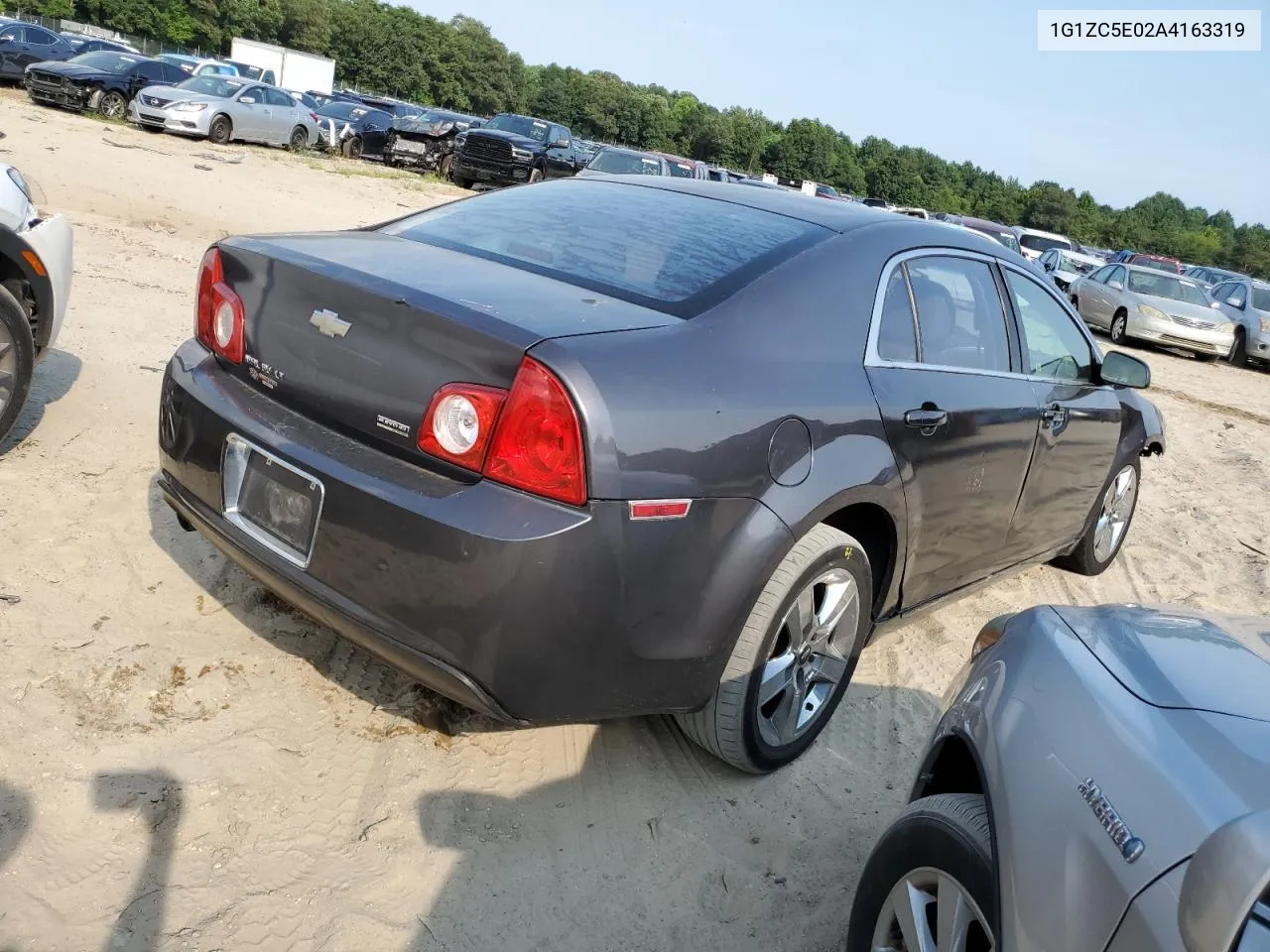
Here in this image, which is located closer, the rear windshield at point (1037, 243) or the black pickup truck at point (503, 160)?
the black pickup truck at point (503, 160)

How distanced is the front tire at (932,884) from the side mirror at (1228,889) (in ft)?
1.29

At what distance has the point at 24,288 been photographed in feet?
14.9

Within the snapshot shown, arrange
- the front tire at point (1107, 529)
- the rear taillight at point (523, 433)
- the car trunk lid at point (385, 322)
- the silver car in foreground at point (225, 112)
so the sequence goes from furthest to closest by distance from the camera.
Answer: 1. the silver car in foreground at point (225, 112)
2. the front tire at point (1107, 529)
3. the car trunk lid at point (385, 322)
4. the rear taillight at point (523, 433)

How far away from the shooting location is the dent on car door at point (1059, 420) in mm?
4262

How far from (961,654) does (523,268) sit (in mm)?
2620

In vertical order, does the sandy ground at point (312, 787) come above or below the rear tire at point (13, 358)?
below

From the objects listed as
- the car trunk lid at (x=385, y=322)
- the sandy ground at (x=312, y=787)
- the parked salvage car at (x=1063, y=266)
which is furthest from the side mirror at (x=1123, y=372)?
the parked salvage car at (x=1063, y=266)

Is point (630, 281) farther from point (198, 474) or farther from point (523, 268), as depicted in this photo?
point (198, 474)

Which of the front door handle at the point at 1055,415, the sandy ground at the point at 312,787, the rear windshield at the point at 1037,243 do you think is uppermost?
the rear windshield at the point at 1037,243

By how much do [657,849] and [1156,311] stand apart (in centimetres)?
1696

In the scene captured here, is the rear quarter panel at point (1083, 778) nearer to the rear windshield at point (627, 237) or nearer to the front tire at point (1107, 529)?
the rear windshield at point (627, 237)

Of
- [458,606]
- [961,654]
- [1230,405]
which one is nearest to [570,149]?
[1230,405]

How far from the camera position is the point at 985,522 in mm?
3979

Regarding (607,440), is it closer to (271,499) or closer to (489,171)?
(271,499)
